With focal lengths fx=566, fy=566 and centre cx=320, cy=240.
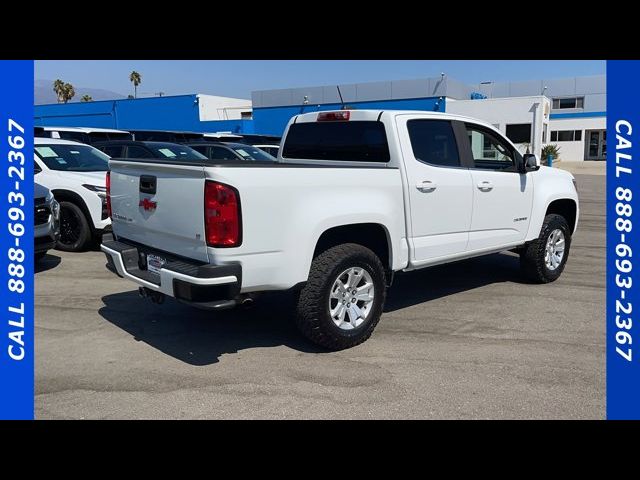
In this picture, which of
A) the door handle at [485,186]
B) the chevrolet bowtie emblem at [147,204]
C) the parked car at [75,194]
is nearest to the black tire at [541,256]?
the door handle at [485,186]

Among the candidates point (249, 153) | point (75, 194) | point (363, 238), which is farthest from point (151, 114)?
point (363, 238)

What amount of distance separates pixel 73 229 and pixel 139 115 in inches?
1256

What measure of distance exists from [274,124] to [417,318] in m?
35.5

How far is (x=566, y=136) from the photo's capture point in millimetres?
51125

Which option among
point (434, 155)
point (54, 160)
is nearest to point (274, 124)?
point (54, 160)

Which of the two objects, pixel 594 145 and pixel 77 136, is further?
pixel 594 145

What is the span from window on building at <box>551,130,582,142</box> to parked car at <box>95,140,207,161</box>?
4726cm

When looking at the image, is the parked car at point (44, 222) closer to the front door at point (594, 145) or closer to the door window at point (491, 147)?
the door window at point (491, 147)

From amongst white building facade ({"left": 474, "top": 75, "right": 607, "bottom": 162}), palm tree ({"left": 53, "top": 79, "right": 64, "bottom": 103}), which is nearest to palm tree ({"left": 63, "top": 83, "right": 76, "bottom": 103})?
palm tree ({"left": 53, "top": 79, "right": 64, "bottom": 103})

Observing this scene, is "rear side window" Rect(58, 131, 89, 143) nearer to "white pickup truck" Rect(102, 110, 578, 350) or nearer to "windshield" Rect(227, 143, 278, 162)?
"windshield" Rect(227, 143, 278, 162)

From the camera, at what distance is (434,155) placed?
549 cm

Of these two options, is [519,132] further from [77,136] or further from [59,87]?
[59,87]

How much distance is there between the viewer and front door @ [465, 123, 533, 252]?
5836mm

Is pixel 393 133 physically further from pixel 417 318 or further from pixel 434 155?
pixel 417 318
